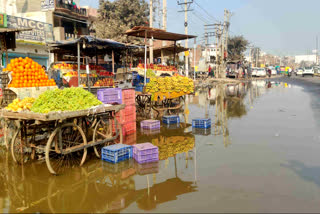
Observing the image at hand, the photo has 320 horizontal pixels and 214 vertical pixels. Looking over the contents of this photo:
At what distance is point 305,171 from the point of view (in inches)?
230

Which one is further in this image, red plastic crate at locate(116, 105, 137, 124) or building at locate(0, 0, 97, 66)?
building at locate(0, 0, 97, 66)

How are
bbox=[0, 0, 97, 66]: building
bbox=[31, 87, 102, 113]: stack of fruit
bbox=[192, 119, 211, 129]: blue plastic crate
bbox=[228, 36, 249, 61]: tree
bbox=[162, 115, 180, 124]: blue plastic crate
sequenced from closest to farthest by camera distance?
bbox=[31, 87, 102, 113]: stack of fruit → bbox=[192, 119, 211, 129]: blue plastic crate → bbox=[162, 115, 180, 124]: blue plastic crate → bbox=[0, 0, 97, 66]: building → bbox=[228, 36, 249, 61]: tree

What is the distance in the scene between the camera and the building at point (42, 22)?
2058cm

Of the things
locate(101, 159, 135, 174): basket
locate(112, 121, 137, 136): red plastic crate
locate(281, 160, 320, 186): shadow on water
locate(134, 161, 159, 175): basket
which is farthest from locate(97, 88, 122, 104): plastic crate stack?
locate(281, 160, 320, 186): shadow on water

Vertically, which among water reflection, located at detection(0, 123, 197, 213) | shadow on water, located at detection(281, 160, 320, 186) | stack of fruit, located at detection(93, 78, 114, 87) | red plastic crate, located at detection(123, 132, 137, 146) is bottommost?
water reflection, located at detection(0, 123, 197, 213)

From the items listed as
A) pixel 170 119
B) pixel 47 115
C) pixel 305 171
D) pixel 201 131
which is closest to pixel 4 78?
pixel 47 115

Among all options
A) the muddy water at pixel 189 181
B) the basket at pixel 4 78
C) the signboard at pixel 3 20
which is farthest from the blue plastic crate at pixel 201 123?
the signboard at pixel 3 20

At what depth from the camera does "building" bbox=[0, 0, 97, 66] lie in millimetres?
20578

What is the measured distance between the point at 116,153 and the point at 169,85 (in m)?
6.99

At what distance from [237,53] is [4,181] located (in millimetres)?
64751

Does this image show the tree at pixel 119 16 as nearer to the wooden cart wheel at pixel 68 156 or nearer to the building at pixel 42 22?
the building at pixel 42 22

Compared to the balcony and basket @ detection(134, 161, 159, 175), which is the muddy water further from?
the balcony

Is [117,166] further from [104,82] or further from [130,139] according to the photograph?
[104,82]

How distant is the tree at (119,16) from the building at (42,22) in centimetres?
202
